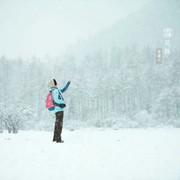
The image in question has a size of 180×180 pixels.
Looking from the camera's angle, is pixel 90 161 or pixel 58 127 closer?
pixel 90 161

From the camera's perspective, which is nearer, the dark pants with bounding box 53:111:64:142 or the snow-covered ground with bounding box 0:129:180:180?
the snow-covered ground with bounding box 0:129:180:180

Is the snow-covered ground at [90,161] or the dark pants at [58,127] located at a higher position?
the dark pants at [58,127]

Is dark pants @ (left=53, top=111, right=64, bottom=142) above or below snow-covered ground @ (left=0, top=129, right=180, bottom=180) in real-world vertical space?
above

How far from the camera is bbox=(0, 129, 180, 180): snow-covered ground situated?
5148 millimetres

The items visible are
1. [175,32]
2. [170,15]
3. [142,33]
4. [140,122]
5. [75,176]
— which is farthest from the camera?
[170,15]

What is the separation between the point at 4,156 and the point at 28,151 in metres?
0.75

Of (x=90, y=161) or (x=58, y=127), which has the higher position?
(x=58, y=127)

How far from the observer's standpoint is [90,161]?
6094 millimetres

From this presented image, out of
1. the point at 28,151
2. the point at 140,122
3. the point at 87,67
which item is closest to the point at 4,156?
the point at 28,151

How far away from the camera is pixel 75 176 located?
5.09 m

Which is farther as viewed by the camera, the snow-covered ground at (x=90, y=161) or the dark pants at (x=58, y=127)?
the dark pants at (x=58, y=127)

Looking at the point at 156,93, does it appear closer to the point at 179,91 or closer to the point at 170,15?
the point at 179,91

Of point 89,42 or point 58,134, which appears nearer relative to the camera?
point 58,134

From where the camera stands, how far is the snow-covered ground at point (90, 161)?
515 cm
